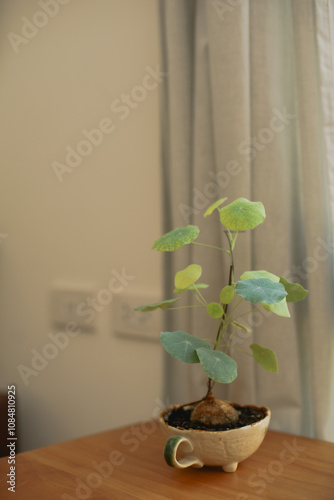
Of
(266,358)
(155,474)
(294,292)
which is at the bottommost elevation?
(155,474)

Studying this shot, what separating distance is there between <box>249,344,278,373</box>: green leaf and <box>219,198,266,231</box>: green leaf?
0.75ft

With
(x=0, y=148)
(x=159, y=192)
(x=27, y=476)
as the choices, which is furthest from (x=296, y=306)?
(x=0, y=148)

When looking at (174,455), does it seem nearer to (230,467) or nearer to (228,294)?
(230,467)

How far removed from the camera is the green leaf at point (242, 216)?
883 millimetres

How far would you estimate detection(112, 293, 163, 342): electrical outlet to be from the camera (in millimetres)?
1428

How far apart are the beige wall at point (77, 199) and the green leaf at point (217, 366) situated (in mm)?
595

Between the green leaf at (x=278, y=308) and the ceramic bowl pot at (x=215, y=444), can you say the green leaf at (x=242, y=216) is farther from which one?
the ceramic bowl pot at (x=215, y=444)

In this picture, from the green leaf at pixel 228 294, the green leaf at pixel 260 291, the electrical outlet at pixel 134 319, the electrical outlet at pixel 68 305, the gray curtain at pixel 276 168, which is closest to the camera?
the green leaf at pixel 260 291

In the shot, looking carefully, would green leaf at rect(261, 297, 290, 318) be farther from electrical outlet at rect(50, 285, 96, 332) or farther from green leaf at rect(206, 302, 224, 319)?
electrical outlet at rect(50, 285, 96, 332)

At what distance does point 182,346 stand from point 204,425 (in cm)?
16

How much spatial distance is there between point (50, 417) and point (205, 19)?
1276 millimetres

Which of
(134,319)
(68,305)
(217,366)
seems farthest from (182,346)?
(68,305)

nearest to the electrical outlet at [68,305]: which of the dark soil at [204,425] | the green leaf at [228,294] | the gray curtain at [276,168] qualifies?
the gray curtain at [276,168]

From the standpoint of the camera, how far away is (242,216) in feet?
2.91
